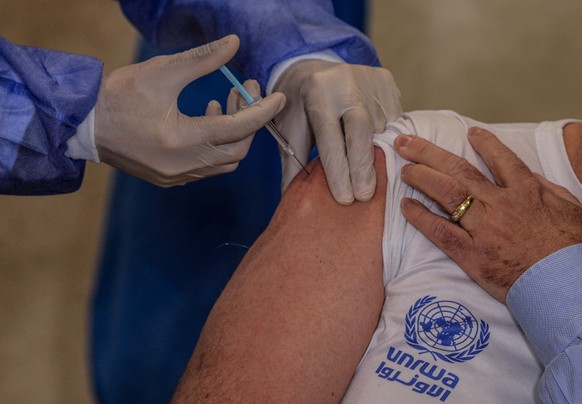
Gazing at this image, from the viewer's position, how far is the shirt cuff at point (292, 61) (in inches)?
57.1

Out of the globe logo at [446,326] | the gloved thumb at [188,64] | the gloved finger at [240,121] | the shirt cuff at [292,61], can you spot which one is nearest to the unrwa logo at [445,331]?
the globe logo at [446,326]

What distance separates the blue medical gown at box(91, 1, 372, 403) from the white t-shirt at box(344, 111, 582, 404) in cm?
39

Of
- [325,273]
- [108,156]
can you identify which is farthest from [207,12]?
[325,273]

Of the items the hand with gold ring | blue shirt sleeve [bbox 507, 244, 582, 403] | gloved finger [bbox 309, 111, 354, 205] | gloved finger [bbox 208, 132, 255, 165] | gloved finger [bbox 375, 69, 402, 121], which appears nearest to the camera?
blue shirt sleeve [bbox 507, 244, 582, 403]

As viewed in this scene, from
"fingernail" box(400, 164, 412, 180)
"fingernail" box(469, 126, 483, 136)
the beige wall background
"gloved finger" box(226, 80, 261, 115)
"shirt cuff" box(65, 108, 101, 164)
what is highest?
"fingernail" box(469, 126, 483, 136)

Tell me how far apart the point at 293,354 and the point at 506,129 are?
1.86 ft

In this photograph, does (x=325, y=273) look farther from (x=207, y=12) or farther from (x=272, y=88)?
(x=207, y=12)

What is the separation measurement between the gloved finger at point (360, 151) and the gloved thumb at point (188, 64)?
238 millimetres

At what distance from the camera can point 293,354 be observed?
3.37 ft

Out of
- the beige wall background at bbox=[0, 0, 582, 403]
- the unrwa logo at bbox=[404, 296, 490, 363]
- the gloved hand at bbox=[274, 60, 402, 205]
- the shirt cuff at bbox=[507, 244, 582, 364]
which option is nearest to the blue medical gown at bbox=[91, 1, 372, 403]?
the gloved hand at bbox=[274, 60, 402, 205]

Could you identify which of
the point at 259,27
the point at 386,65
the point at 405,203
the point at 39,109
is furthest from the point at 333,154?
the point at 386,65

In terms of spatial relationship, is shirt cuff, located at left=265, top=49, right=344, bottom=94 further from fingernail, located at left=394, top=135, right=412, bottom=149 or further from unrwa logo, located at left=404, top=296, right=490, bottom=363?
unrwa logo, located at left=404, top=296, right=490, bottom=363

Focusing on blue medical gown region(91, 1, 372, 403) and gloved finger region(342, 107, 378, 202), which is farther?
blue medical gown region(91, 1, 372, 403)

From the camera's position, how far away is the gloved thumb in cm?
116
